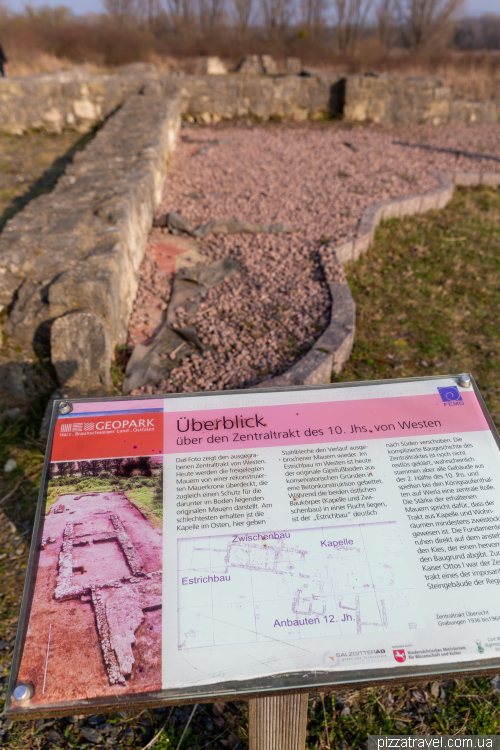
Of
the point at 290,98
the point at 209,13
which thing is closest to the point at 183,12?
the point at 209,13

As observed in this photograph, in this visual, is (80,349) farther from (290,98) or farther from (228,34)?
(228,34)

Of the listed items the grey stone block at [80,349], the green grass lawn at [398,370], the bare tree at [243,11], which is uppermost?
the bare tree at [243,11]

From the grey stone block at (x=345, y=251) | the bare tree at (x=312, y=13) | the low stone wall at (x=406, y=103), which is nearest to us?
the grey stone block at (x=345, y=251)

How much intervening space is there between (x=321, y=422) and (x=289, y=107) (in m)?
10.1

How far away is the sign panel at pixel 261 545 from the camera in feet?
3.96

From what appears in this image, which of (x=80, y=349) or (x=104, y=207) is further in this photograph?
(x=104, y=207)

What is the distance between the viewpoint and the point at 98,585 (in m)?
1.30

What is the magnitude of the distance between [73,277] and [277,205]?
133 inches

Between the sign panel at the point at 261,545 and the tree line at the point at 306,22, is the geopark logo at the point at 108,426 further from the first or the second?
the tree line at the point at 306,22

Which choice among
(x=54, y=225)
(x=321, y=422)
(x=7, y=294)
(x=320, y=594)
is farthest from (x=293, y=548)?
(x=54, y=225)

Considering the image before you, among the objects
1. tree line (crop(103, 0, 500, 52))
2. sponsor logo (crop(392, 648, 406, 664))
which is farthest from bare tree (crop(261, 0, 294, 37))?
sponsor logo (crop(392, 648, 406, 664))

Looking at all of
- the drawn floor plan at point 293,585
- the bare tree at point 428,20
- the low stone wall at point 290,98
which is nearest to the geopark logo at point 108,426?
the drawn floor plan at point 293,585

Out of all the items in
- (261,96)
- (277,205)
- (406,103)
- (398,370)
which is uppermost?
(261,96)

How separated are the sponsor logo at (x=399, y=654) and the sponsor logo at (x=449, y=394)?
816 mm
